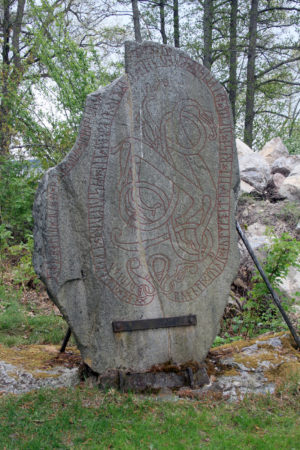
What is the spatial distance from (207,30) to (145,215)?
29.7 feet

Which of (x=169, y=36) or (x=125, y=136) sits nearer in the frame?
(x=125, y=136)

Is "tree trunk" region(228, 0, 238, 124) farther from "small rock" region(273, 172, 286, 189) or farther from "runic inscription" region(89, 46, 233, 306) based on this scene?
"runic inscription" region(89, 46, 233, 306)

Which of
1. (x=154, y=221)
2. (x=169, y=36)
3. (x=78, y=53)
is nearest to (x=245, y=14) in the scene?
(x=169, y=36)

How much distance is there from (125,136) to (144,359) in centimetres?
172

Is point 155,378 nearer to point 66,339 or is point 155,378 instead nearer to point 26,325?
point 66,339

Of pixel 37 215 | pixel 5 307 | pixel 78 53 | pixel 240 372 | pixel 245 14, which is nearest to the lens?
pixel 37 215

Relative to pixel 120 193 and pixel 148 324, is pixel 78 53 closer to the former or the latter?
pixel 120 193

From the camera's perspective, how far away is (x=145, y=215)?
140 inches

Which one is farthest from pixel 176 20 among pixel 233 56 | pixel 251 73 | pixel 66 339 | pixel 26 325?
pixel 66 339

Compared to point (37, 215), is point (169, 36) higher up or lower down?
higher up

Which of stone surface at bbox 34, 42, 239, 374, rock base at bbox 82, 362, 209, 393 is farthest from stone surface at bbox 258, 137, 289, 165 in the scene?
rock base at bbox 82, 362, 209, 393

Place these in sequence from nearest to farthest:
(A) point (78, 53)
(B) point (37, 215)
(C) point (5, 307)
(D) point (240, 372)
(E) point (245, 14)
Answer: (B) point (37, 215) → (D) point (240, 372) → (C) point (5, 307) → (A) point (78, 53) → (E) point (245, 14)

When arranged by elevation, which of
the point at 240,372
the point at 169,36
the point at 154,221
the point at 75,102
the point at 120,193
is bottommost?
the point at 240,372

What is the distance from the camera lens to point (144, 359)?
11.5 feet
